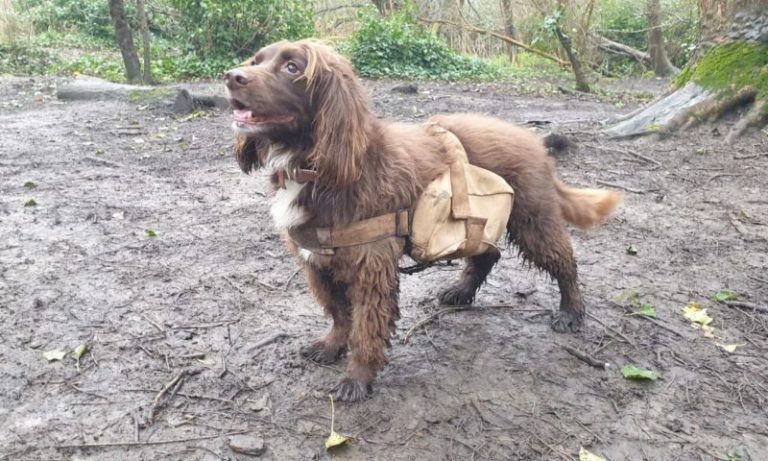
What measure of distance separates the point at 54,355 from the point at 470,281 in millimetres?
2594

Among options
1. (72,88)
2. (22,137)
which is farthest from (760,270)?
(72,88)

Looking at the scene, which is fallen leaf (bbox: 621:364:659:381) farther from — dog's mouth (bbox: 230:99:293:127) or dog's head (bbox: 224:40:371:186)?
dog's mouth (bbox: 230:99:293:127)

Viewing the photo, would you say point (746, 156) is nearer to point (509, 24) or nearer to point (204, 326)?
point (204, 326)

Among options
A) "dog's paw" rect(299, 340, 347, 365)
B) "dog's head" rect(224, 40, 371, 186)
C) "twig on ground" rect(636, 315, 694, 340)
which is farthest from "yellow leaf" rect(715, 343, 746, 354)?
"dog's head" rect(224, 40, 371, 186)

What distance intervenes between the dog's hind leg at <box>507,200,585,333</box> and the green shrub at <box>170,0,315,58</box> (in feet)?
42.6

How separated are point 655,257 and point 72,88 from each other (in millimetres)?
11059

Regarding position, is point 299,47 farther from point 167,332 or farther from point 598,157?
point 598,157

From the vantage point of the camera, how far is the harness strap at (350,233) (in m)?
3.17

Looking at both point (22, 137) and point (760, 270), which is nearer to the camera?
point (760, 270)

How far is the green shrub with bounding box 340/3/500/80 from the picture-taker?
666 inches

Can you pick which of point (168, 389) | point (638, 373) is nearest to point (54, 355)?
point (168, 389)

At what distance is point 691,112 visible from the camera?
25.3 feet

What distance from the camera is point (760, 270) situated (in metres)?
4.69

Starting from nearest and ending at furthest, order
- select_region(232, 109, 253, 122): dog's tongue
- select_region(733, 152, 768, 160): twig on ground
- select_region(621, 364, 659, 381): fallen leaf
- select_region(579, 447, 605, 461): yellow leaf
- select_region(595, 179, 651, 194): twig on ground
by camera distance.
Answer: select_region(579, 447, 605, 461): yellow leaf < select_region(232, 109, 253, 122): dog's tongue < select_region(621, 364, 659, 381): fallen leaf < select_region(595, 179, 651, 194): twig on ground < select_region(733, 152, 768, 160): twig on ground
